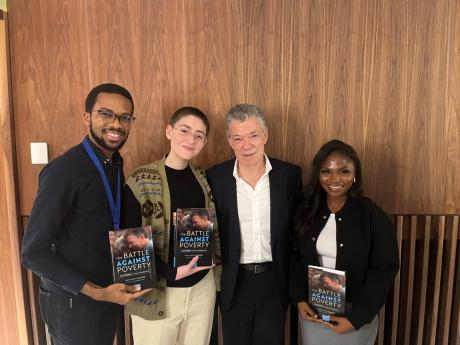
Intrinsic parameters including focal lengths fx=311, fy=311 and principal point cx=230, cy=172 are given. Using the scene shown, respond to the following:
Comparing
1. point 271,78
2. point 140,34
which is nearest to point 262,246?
point 271,78

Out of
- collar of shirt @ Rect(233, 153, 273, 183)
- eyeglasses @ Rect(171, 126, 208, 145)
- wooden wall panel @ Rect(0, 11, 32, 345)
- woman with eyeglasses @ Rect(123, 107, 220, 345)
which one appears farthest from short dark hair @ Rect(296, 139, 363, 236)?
wooden wall panel @ Rect(0, 11, 32, 345)

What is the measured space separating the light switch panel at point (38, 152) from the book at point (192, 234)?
3.83ft

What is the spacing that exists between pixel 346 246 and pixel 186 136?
95 cm

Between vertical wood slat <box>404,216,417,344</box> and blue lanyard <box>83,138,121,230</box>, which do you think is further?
vertical wood slat <box>404,216,417,344</box>

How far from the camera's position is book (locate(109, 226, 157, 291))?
135 centimetres

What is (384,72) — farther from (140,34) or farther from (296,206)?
(140,34)

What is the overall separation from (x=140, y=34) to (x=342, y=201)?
5.28 ft

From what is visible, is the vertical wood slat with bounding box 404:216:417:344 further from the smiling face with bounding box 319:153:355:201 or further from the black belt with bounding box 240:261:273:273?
the black belt with bounding box 240:261:273:273

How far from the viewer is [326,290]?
1.45 m

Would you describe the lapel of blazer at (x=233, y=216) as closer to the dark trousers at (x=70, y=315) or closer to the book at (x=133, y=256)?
the book at (x=133, y=256)

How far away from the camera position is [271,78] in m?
2.07

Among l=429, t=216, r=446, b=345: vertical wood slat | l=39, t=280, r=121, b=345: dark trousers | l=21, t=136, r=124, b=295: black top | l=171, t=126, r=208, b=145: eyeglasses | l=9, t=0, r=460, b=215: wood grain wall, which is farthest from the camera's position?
l=429, t=216, r=446, b=345: vertical wood slat

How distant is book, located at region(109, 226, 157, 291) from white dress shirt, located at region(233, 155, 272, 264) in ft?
1.70

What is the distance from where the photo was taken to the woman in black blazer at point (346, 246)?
1.50 metres
